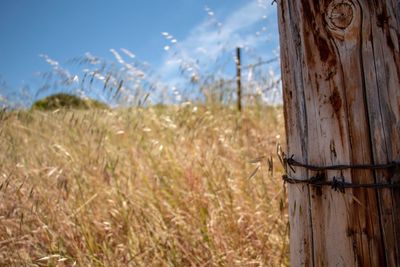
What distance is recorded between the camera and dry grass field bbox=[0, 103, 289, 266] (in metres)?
2.01

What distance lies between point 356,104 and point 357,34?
19cm

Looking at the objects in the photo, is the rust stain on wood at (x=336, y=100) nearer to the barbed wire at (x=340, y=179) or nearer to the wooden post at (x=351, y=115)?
the wooden post at (x=351, y=115)

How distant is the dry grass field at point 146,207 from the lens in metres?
2.01

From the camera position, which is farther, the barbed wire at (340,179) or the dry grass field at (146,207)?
the dry grass field at (146,207)

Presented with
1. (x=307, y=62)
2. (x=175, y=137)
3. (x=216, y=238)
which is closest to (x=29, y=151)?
(x=175, y=137)

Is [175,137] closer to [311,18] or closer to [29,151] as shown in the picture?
[29,151]

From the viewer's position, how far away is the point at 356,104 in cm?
94

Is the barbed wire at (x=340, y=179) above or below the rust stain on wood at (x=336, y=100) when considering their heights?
below

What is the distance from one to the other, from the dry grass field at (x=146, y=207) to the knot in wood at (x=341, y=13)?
0.72m

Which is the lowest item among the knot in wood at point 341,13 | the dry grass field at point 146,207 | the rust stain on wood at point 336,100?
the dry grass field at point 146,207

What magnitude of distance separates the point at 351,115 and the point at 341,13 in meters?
0.28

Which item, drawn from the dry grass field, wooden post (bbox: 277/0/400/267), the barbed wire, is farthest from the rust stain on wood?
the dry grass field

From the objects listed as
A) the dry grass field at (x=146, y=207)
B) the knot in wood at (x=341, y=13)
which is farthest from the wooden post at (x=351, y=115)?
the dry grass field at (x=146, y=207)

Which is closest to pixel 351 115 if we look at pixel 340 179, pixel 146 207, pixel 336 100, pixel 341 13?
pixel 336 100
